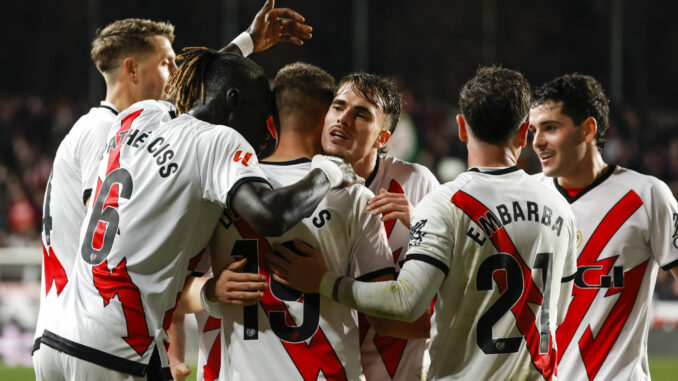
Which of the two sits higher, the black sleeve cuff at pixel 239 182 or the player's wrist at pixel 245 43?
the player's wrist at pixel 245 43

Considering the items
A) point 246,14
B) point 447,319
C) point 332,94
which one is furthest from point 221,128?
point 246,14

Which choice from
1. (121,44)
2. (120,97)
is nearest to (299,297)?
(120,97)

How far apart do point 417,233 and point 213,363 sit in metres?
1.41

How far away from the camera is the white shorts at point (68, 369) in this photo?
10.3ft

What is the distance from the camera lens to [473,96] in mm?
3182

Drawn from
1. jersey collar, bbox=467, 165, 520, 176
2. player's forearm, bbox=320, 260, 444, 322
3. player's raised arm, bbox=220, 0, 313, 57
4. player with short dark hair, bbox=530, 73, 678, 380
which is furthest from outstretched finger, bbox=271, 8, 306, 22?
player's forearm, bbox=320, 260, 444, 322

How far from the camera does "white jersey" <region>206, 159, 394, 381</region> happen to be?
3152 millimetres

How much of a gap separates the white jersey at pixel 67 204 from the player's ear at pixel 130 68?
59cm

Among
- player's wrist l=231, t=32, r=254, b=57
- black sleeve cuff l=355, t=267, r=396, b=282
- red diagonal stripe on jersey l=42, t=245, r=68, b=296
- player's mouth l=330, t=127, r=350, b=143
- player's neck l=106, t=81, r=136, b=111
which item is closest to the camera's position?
black sleeve cuff l=355, t=267, r=396, b=282

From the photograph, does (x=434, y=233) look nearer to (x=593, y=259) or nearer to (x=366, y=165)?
(x=366, y=165)

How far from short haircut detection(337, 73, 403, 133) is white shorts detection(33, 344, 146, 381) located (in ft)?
5.15

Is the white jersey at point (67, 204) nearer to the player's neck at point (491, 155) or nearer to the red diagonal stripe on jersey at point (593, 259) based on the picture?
the player's neck at point (491, 155)

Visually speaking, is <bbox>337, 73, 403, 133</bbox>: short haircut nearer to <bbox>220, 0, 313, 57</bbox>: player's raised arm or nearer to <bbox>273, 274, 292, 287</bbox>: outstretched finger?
<bbox>220, 0, 313, 57</bbox>: player's raised arm

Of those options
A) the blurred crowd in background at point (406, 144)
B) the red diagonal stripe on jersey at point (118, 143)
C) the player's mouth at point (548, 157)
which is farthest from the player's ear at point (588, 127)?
the blurred crowd in background at point (406, 144)
